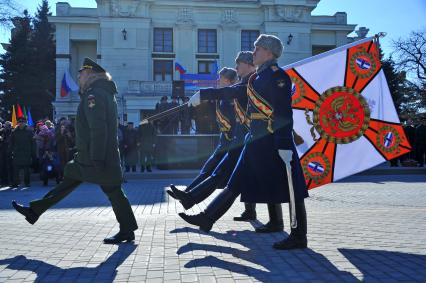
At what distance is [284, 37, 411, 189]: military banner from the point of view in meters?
5.96

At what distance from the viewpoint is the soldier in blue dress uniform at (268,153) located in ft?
15.6

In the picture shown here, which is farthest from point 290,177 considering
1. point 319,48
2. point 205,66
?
point 319,48

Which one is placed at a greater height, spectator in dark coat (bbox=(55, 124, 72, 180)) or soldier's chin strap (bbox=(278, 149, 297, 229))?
spectator in dark coat (bbox=(55, 124, 72, 180))

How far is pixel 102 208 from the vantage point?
8.38 meters

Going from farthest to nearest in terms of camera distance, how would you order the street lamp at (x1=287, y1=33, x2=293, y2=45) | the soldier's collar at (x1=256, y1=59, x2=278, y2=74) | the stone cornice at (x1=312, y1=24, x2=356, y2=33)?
the stone cornice at (x1=312, y1=24, x2=356, y2=33)
the street lamp at (x1=287, y1=33, x2=293, y2=45)
the soldier's collar at (x1=256, y1=59, x2=278, y2=74)

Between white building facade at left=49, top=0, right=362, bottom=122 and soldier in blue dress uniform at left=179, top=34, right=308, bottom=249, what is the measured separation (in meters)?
37.5

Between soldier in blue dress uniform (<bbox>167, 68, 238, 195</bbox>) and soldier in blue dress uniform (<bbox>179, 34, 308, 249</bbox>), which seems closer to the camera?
soldier in blue dress uniform (<bbox>179, 34, 308, 249</bbox>)

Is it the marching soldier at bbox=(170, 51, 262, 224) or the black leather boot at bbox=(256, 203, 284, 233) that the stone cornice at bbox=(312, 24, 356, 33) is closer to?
the marching soldier at bbox=(170, 51, 262, 224)

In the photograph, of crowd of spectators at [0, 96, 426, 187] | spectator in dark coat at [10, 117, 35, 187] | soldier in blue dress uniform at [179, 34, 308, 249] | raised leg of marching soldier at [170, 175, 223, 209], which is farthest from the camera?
crowd of spectators at [0, 96, 426, 187]

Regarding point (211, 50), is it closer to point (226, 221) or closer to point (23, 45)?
point (23, 45)

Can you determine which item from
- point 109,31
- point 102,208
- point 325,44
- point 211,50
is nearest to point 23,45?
point 109,31

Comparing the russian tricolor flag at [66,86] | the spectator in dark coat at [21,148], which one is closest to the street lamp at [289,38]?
the russian tricolor flag at [66,86]

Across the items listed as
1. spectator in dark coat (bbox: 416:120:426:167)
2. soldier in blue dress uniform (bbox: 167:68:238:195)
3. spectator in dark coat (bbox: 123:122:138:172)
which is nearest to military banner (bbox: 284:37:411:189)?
soldier in blue dress uniform (bbox: 167:68:238:195)

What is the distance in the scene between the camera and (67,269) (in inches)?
164
